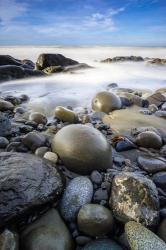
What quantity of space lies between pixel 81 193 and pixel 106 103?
9.77ft

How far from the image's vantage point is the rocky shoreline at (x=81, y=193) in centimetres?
200

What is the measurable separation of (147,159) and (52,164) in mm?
1121

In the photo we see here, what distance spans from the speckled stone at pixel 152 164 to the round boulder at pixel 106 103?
205cm

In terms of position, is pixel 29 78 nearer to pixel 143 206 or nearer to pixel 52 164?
pixel 52 164

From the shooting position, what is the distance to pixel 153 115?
189 inches

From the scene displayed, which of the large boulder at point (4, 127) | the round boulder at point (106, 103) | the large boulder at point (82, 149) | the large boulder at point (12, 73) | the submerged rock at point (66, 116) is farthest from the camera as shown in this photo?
the large boulder at point (12, 73)

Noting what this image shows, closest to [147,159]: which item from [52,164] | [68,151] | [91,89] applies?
[68,151]

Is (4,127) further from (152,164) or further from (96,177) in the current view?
(152,164)

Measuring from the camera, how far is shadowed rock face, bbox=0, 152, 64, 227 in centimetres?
203

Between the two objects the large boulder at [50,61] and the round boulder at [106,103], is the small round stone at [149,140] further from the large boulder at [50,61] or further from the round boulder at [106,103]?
the large boulder at [50,61]

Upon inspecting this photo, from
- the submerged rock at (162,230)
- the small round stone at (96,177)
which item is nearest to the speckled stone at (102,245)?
the submerged rock at (162,230)

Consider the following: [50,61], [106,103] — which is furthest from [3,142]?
[50,61]

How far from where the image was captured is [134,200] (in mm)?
2240

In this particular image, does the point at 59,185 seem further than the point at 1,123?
No
